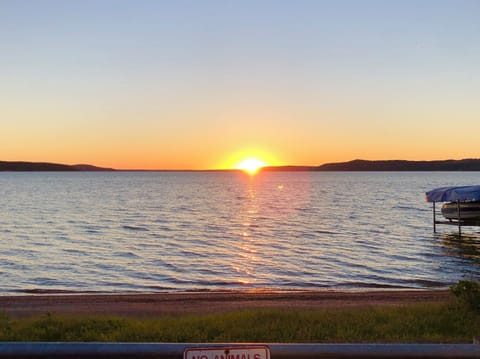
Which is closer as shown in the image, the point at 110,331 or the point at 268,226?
the point at 110,331

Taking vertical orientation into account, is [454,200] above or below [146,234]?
above

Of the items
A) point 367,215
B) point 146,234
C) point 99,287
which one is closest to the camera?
point 99,287

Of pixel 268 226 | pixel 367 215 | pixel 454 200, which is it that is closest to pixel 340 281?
pixel 454 200

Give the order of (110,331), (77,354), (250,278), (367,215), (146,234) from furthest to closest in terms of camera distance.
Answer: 1. (367,215)
2. (146,234)
3. (250,278)
4. (110,331)
5. (77,354)

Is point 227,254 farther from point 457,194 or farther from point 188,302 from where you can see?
point 457,194

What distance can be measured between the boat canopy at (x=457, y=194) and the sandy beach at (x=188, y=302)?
1678cm

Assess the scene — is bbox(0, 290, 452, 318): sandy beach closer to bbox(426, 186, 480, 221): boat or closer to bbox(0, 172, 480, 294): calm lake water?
bbox(0, 172, 480, 294): calm lake water

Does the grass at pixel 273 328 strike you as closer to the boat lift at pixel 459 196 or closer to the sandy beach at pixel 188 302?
the sandy beach at pixel 188 302

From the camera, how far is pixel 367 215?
2032 inches

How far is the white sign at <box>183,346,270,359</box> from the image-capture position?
2658mm

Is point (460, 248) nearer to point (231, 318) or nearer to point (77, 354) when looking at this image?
point (231, 318)

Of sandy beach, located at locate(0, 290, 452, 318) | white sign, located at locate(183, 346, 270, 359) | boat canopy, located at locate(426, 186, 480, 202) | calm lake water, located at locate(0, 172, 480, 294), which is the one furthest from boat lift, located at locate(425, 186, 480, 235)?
white sign, located at locate(183, 346, 270, 359)

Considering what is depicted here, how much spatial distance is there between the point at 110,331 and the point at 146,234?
26.6m

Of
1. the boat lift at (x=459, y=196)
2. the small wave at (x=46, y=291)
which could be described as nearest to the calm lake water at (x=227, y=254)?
the small wave at (x=46, y=291)
